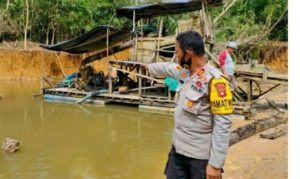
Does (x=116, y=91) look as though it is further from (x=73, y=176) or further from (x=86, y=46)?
(x=73, y=176)

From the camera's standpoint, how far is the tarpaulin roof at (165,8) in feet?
43.7

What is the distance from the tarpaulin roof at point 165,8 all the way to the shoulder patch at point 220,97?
10.8m

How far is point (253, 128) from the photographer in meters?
8.60

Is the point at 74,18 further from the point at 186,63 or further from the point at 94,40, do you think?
the point at 186,63

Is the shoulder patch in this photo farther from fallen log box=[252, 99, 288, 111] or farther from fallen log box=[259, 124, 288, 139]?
fallen log box=[252, 99, 288, 111]

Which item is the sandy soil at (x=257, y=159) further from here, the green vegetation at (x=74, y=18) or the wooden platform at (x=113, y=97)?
the green vegetation at (x=74, y=18)

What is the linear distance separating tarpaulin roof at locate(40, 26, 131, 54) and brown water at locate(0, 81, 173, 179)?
2.27 meters

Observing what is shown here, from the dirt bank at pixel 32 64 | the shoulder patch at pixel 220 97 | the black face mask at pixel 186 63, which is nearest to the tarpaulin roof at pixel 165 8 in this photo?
the dirt bank at pixel 32 64

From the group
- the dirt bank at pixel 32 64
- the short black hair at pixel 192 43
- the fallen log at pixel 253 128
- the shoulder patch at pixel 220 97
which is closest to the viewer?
the shoulder patch at pixel 220 97

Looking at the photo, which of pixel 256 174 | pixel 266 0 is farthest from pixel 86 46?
pixel 266 0

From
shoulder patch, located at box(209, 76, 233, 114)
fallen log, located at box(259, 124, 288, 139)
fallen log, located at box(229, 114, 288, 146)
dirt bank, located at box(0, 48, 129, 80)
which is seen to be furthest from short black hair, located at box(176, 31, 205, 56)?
dirt bank, located at box(0, 48, 129, 80)

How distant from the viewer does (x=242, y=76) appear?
11906 millimetres

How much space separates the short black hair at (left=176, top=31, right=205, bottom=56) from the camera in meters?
2.80

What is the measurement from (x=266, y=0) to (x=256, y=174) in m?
20.4
